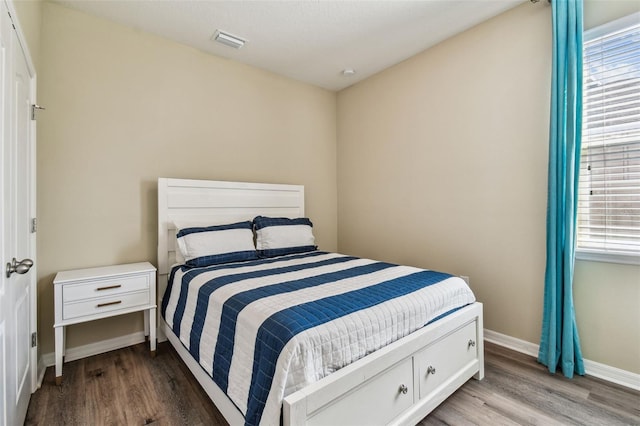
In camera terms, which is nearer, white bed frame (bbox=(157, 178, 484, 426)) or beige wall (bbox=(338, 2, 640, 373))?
white bed frame (bbox=(157, 178, 484, 426))

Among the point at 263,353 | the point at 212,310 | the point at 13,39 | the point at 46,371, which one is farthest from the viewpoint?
the point at 46,371

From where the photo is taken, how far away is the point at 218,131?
10.2 ft

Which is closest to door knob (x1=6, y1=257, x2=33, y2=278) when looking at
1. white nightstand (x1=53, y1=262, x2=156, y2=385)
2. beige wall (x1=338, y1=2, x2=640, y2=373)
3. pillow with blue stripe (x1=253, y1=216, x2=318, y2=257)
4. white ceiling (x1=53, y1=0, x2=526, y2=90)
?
white nightstand (x1=53, y1=262, x2=156, y2=385)

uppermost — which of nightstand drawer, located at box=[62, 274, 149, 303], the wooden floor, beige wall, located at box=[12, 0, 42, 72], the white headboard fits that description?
beige wall, located at box=[12, 0, 42, 72]

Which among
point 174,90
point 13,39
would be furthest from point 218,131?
point 13,39

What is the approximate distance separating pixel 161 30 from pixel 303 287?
257 centimetres

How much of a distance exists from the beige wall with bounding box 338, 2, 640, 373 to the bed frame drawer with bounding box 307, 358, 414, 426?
1.45 meters

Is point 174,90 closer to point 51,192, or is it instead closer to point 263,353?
point 51,192

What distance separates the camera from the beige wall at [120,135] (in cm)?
228

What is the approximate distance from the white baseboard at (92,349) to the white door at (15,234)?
377 millimetres

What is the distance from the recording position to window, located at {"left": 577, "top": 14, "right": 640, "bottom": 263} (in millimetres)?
1936

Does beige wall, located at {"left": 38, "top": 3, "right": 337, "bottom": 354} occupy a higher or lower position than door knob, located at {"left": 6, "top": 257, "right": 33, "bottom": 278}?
higher

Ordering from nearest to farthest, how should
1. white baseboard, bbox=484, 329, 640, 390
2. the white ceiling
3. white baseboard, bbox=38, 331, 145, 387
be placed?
white baseboard, bbox=484, 329, 640, 390 → white baseboard, bbox=38, 331, 145, 387 → the white ceiling

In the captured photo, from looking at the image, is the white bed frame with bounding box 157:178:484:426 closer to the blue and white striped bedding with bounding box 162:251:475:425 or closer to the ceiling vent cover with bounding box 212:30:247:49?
the blue and white striped bedding with bounding box 162:251:475:425
